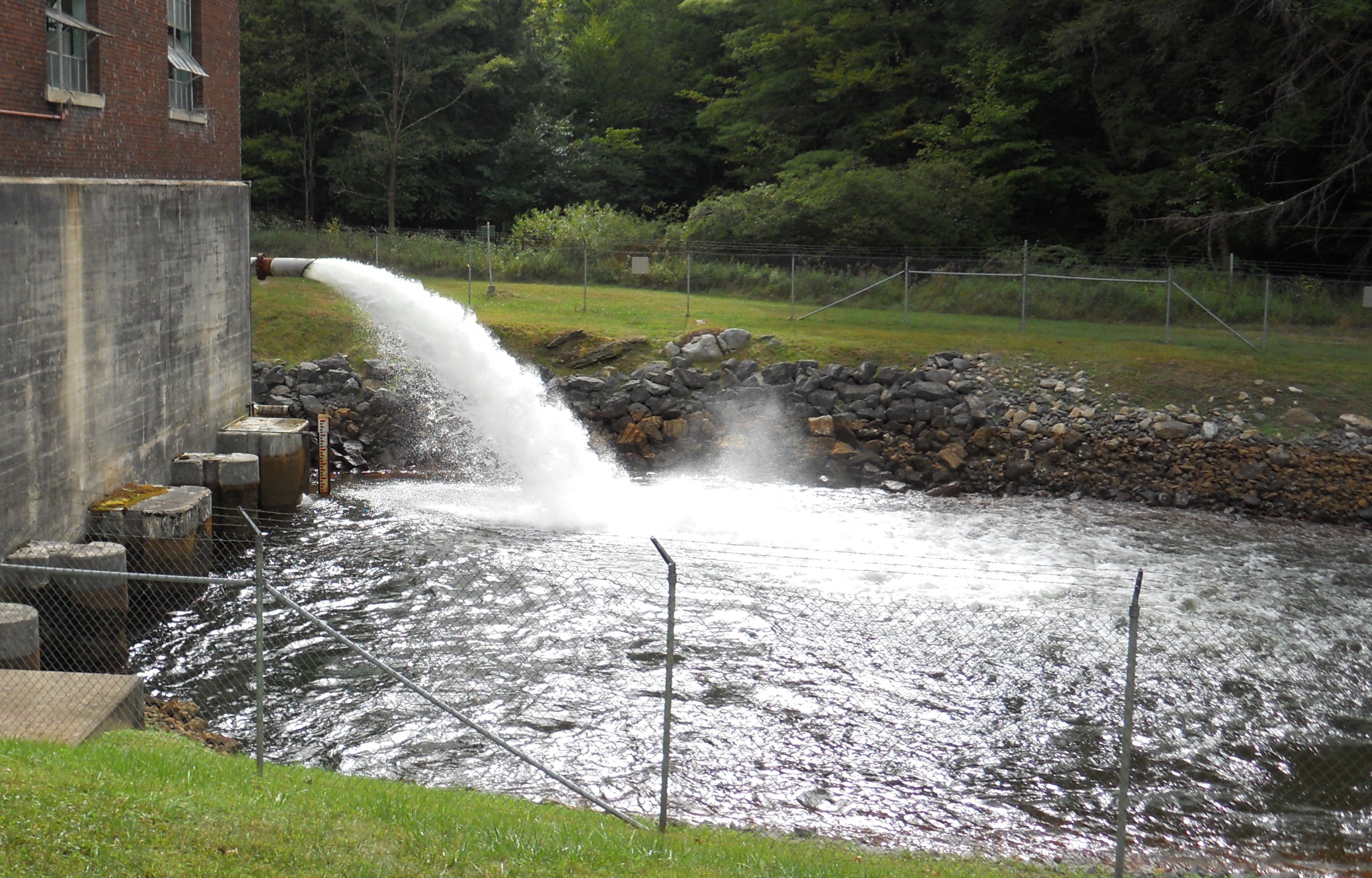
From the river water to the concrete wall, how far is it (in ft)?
8.50

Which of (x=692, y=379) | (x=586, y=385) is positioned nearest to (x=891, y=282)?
(x=692, y=379)

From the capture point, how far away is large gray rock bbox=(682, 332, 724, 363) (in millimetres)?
29844

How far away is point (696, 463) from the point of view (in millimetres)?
26953

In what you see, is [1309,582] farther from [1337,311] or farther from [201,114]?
[201,114]

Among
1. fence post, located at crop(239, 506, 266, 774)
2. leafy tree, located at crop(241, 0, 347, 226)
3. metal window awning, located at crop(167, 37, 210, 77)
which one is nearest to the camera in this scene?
fence post, located at crop(239, 506, 266, 774)

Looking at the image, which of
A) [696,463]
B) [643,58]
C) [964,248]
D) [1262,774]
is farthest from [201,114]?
[643,58]

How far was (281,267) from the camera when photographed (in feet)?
80.9

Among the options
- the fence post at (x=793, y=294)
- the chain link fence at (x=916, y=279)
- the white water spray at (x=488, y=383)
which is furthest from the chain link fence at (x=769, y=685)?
the chain link fence at (x=916, y=279)

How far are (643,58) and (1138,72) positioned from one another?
27.8m

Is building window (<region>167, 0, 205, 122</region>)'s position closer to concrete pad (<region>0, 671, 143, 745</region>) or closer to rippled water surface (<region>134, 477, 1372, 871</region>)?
rippled water surface (<region>134, 477, 1372, 871</region>)

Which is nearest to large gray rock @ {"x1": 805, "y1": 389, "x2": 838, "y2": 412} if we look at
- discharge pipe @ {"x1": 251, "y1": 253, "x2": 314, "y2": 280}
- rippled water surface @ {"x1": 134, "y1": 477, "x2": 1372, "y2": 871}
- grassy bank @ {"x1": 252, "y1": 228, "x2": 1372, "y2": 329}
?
rippled water surface @ {"x1": 134, "y1": 477, "x2": 1372, "y2": 871}

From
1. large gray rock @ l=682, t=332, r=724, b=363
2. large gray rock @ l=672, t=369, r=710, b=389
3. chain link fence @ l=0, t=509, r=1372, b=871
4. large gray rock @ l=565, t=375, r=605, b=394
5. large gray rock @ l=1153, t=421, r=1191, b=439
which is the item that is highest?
large gray rock @ l=682, t=332, r=724, b=363

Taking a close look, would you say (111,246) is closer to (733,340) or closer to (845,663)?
(845,663)

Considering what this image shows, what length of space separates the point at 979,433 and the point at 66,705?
19620 millimetres
